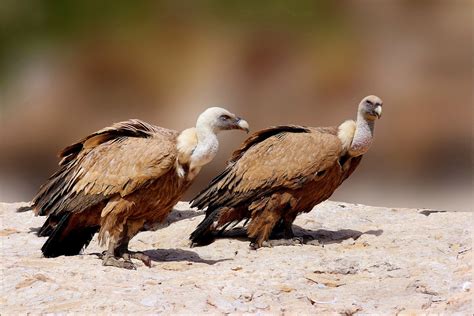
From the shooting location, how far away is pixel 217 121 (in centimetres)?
852

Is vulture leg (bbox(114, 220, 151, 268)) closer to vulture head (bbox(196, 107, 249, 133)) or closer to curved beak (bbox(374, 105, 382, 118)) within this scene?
vulture head (bbox(196, 107, 249, 133))

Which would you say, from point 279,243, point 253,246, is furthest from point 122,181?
point 279,243

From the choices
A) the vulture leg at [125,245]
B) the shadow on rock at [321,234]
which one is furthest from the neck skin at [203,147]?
the shadow on rock at [321,234]

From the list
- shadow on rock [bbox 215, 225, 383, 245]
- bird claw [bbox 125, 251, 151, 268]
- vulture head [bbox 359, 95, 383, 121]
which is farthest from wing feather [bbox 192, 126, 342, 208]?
bird claw [bbox 125, 251, 151, 268]

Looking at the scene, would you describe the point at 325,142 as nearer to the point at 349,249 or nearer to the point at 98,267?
the point at 349,249

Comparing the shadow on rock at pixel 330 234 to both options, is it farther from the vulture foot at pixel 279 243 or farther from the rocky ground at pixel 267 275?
the vulture foot at pixel 279 243

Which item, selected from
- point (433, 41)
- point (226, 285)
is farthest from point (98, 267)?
point (433, 41)

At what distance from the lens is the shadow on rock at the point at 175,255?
8922mm

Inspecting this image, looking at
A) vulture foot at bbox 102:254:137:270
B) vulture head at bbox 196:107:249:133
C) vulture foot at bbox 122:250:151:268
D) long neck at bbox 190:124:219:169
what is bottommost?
vulture foot at bbox 102:254:137:270

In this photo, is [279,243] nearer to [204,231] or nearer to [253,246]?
[253,246]

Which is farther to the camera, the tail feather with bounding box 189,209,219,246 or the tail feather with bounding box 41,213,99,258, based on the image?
the tail feather with bounding box 189,209,219,246

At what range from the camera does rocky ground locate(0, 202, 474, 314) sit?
684 centimetres

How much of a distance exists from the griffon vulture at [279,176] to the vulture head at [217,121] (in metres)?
0.97

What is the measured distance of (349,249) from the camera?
30.9 feet
